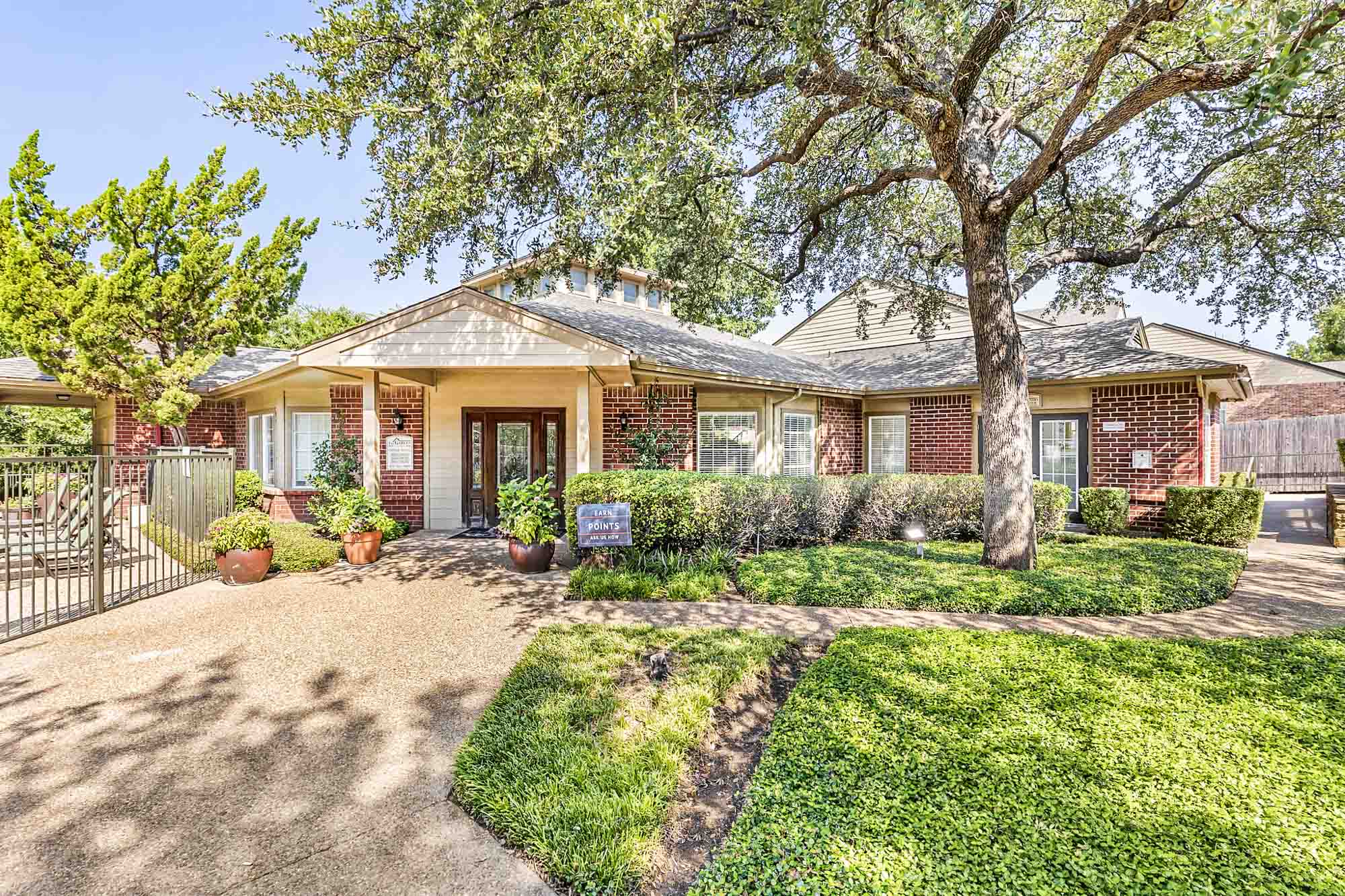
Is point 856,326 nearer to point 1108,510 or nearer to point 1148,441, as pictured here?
point 1148,441

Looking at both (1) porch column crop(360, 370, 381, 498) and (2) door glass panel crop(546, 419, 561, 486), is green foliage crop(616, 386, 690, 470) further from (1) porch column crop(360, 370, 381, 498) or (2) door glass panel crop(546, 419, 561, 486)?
(1) porch column crop(360, 370, 381, 498)

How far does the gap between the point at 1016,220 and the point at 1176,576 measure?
7.74 metres

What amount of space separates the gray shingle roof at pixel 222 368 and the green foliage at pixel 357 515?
4390 mm

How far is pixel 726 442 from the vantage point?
36.0ft

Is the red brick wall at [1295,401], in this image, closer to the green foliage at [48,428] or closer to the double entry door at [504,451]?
the double entry door at [504,451]

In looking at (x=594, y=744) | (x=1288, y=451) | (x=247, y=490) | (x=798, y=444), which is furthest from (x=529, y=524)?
(x=1288, y=451)

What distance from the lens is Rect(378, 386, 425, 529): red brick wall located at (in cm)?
1091

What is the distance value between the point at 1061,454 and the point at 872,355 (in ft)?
20.3

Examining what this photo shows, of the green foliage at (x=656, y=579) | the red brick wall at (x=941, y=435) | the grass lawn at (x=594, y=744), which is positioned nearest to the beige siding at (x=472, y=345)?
the green foliage at (x=656, y=579)

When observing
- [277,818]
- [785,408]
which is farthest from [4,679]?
[785,408]

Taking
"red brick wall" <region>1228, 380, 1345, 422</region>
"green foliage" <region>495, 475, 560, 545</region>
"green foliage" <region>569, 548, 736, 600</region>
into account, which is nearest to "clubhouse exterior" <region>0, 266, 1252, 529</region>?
"green foliage" <region>495, 475, 560, 545</region>

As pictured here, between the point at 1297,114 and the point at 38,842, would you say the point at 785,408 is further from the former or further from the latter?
the point at 38,842

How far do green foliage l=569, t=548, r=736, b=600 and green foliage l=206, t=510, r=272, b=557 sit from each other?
4.06 meters

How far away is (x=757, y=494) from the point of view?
8.31 metres
